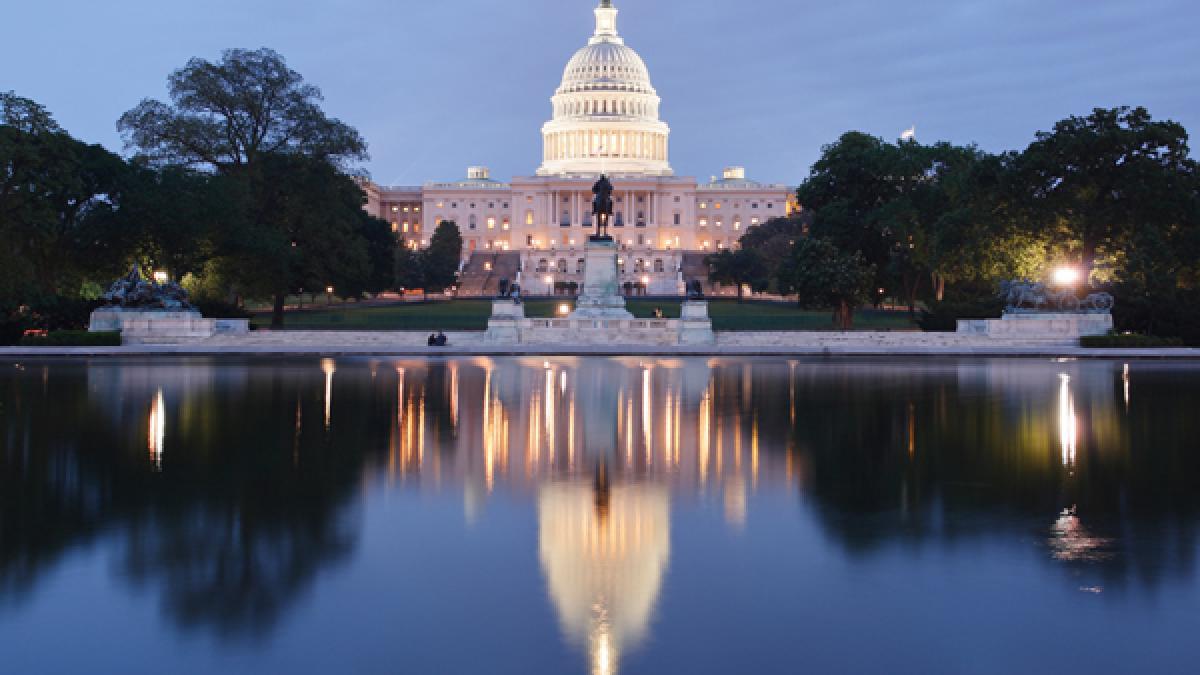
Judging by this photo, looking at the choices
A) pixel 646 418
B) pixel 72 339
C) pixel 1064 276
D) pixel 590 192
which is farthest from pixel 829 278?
pixel 590 192

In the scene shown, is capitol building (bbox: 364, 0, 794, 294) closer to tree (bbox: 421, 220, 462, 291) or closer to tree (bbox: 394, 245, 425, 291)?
tree (bbox: 421, 220, 462, 291)

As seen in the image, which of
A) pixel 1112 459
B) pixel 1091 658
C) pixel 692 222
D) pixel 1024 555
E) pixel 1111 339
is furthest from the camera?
pixel 692 222

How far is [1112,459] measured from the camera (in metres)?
15.6

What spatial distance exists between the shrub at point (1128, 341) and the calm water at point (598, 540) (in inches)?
1006

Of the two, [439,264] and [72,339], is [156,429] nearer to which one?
[72,339]

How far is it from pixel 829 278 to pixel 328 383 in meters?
35.4

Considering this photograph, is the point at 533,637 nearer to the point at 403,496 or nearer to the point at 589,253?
the point at 403,496

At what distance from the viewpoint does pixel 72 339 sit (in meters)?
45.2

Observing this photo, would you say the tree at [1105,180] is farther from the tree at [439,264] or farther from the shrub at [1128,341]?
the tree at [439,264]

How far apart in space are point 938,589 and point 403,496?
5984 mm

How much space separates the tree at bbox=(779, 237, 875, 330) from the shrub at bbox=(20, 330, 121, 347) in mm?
31401

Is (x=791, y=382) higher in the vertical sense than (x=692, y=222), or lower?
lower

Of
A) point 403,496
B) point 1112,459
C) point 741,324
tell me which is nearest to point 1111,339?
point 741,324

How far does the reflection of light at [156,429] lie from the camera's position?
15570 mm
